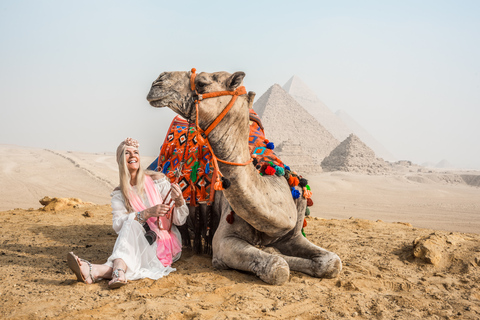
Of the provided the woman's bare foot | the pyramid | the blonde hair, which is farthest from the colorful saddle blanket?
the pyramid

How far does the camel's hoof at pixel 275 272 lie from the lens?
386cm

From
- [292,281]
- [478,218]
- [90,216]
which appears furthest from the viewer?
[478,218]

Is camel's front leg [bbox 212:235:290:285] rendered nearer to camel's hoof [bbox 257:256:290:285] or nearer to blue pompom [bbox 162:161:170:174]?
camel's hoof [bbox 257:256:290:285]

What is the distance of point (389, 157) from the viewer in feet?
630

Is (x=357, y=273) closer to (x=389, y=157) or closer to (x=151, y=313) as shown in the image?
(x=151, y=313)

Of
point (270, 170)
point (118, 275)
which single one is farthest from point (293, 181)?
point (118, 275)

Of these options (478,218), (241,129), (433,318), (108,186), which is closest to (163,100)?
(241,129)

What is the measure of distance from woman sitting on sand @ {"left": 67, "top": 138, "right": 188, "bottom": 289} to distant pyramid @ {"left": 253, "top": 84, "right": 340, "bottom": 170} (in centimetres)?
8899

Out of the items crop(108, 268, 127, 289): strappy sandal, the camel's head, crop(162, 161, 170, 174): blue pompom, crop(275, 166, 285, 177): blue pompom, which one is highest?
the camel's head

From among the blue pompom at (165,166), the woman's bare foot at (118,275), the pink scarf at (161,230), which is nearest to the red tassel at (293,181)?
→ the pink scarf at (161,230)

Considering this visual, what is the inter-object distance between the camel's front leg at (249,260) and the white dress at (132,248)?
0.59 meters

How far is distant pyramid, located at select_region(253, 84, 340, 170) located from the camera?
96.6 metres

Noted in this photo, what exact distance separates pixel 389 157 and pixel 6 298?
202 meters

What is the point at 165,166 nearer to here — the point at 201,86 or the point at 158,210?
the point at 158,210
